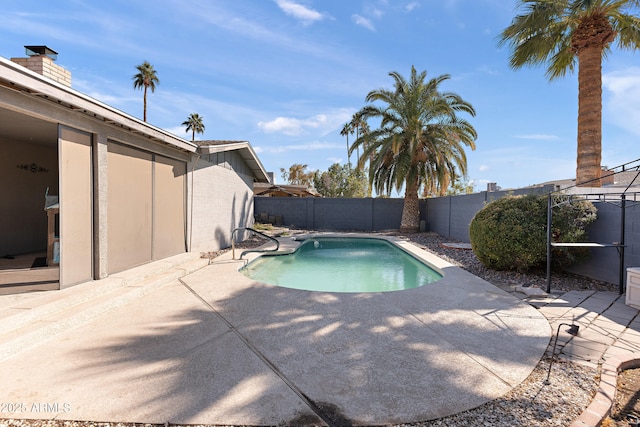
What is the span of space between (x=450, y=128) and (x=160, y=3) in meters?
13.0

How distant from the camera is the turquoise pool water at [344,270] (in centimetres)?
785

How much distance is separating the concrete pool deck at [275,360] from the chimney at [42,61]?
4094mm

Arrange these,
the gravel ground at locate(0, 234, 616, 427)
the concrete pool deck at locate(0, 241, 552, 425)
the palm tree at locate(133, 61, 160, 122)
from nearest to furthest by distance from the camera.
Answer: the gravel ground at locate(0, 234, 616, 427) < the concrete pool deck at locate(0, 241, 552, 425) < the palm tree at locate(133, 61, 160, 122)

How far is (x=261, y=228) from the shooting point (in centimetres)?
1666

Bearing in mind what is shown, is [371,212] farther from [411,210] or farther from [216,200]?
[216,200]

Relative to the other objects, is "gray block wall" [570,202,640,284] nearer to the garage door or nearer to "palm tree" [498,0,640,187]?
"palm tree" [498,0,640,187]

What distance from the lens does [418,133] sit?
14578mm

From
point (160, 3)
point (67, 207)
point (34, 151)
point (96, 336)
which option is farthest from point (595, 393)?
point (34, 151)

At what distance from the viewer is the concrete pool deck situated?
247 cm

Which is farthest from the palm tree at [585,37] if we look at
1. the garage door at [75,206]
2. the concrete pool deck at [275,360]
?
the garage door at [75,206]

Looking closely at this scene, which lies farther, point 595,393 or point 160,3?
point 160,3

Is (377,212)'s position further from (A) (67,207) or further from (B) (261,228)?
(A) (67,207)

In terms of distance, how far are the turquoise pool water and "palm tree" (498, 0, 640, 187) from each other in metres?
6.25

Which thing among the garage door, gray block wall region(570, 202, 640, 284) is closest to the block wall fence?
gray block wall region(570, 202, 640, 284)
